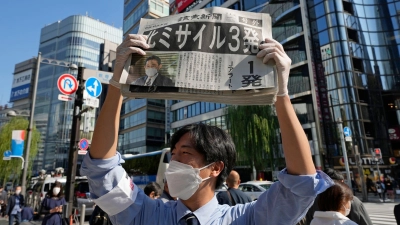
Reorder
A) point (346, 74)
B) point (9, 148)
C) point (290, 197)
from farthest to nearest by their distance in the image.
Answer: point (346, 74) < point (9, 148) < point (290, 197)

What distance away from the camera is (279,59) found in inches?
55.8

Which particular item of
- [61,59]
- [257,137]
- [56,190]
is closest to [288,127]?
[56,190]

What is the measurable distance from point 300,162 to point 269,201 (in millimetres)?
267

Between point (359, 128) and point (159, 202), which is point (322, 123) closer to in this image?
point (359, 128)

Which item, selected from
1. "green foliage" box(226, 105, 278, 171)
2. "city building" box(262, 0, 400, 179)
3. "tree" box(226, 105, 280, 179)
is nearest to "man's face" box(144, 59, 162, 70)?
"tree" box(226, 105, 280, 179)

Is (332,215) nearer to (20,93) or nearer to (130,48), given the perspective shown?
(130,48)

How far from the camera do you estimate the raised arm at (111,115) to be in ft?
5.06

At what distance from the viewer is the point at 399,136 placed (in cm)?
2980

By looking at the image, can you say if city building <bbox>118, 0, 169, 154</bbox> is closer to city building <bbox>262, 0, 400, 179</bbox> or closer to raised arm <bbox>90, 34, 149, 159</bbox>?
city building <bbox>262, 0, 400, 179</bbox>

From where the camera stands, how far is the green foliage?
82.1ft

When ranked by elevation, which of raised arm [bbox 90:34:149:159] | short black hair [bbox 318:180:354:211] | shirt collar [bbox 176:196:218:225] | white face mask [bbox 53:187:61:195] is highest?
raised arm [bbox 90:34:149:159]

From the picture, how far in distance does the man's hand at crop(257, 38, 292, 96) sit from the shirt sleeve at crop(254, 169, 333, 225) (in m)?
0.44

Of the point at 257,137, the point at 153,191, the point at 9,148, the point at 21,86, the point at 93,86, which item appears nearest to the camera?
the point at 153,191

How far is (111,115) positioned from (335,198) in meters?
2.14
